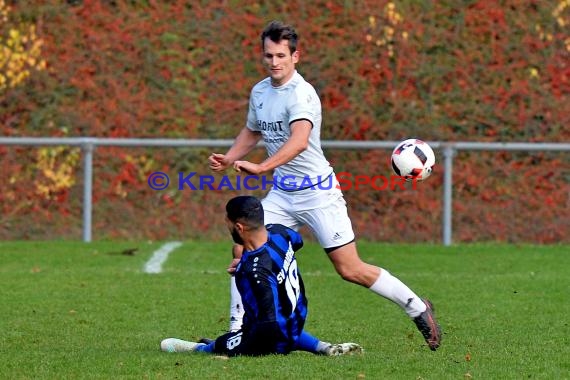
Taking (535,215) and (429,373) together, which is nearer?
(429,373)

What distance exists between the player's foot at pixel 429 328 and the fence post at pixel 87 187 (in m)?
7.75

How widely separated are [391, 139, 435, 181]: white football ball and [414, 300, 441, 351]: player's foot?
1.53 meters

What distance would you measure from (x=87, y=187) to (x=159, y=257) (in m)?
A: 1.97

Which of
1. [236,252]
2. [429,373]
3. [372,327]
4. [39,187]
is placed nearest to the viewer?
[429,373]

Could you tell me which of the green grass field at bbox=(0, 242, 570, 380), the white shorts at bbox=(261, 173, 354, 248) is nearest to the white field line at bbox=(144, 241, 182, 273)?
the green grass field at bbox=(0, 242, 570, 380)

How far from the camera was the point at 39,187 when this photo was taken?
15383 millimetres

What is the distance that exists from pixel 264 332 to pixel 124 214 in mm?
8828

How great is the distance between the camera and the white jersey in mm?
7398

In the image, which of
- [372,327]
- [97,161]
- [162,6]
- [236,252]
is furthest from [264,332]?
[162,6]

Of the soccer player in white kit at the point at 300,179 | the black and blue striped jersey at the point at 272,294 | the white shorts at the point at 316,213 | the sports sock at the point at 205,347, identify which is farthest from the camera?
the white shorts at the point at 316,213

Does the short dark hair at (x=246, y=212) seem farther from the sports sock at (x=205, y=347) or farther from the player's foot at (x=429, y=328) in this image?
the player's foot at (x=429, y=328)

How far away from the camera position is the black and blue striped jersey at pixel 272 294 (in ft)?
21.9

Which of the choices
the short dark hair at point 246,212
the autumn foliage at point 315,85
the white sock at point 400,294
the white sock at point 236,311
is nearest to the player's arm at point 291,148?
the short dark hair at point 246,212

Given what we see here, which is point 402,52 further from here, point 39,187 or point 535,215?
point 39,187
